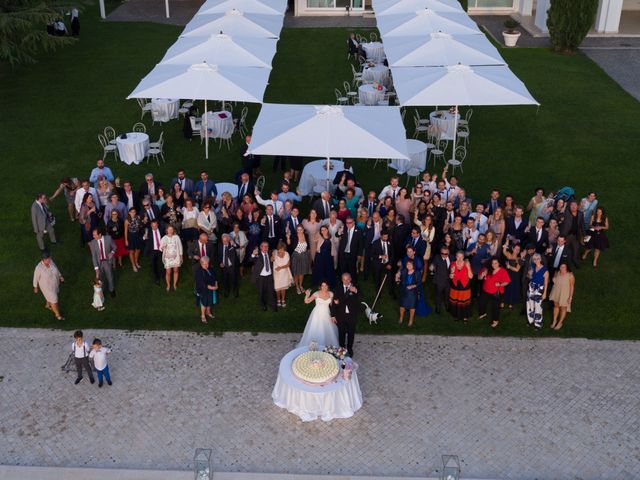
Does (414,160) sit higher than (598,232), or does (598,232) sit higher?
(414,160)

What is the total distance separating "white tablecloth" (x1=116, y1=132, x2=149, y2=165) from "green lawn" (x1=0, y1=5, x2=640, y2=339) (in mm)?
349

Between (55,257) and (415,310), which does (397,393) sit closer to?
(415,310)

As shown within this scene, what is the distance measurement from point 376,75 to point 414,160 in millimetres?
6297

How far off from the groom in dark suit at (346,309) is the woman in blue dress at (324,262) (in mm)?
1741

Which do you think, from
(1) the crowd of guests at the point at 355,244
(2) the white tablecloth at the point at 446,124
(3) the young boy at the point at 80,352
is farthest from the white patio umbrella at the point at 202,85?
(3) the young boy at the point at 80,352

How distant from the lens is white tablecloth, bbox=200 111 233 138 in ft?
65.4

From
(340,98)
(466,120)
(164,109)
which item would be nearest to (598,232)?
(466,120)

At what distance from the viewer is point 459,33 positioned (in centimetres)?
2138

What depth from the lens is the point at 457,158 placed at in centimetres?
1928

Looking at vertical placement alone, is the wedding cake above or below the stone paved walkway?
above

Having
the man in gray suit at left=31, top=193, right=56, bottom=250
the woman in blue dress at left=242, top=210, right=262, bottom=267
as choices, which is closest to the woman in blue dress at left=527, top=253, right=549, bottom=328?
the woman in blue dress at left=242, top=210, right=262, bottom=267

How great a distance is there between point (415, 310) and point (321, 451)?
375 centimetres

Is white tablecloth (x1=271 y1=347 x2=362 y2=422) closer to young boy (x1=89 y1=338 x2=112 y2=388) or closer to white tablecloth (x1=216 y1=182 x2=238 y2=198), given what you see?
young boy (x1=89 y1=338 x2=112 y2=388)

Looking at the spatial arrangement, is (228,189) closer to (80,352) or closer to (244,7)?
(80,352)
